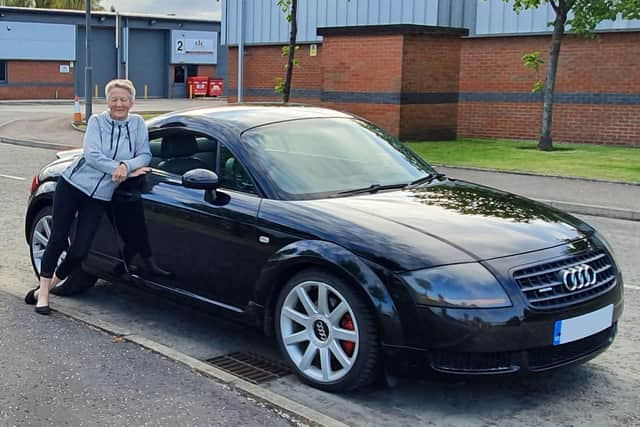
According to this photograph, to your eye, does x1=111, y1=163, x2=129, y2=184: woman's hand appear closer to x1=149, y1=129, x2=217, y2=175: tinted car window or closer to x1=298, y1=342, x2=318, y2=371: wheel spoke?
x1=149, y1=129, x2=217, y2=175: tinted car window

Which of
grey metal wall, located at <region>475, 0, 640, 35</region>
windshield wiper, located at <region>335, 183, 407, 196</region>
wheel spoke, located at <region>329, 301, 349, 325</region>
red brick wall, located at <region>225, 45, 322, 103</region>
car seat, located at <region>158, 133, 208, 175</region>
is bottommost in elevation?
wheel spoke, located at <region>329, 301, 349, 325</region>

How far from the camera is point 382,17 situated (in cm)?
2453

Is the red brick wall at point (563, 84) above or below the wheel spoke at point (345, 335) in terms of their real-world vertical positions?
above

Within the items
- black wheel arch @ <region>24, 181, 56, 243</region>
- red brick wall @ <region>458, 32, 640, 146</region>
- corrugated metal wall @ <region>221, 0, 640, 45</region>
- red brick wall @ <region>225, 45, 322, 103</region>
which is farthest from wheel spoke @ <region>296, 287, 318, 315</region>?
red brick wall @ <region>225, 45, 322, 103</region>

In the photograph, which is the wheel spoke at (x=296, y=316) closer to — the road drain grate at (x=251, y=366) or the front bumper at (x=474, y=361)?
the road drain grate at (x=251, y=366)

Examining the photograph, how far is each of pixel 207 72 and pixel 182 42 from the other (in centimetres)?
327

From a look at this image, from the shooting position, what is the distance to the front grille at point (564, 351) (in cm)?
411

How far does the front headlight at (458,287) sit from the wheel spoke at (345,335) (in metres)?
0.41

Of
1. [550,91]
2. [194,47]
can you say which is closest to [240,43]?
[550,91]

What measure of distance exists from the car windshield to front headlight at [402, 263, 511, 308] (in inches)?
42.9

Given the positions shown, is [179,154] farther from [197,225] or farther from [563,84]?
[563,84]

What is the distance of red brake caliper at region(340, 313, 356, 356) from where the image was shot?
432cm

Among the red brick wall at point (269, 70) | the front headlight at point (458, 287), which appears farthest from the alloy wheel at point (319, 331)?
the red brick wall at point (269, 70)

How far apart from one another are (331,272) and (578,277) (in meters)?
1.20
